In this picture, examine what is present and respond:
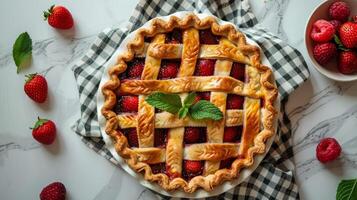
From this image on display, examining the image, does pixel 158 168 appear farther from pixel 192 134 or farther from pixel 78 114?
pixel 78 114

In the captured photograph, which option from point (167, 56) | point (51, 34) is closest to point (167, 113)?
point (167, 56)

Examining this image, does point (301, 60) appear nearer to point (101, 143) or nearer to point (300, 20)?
point (300, 20)

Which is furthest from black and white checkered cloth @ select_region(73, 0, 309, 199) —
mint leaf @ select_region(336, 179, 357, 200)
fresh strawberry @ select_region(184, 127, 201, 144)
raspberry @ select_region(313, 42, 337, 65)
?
fresh strawberry @ select_region(184, 127, 201, 144)

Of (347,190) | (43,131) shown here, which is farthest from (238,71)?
(43,131)

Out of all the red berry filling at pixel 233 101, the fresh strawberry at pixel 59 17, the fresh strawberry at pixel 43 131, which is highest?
the fresh strawberry at pixel 59 17

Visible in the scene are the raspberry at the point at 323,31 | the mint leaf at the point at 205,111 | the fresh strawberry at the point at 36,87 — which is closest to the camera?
the mint leaf at the point at 205,111

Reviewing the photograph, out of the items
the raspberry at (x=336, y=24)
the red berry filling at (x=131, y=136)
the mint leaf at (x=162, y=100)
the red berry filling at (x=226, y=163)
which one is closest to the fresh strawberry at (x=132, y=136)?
the red berry filling at (x=131, y=136)

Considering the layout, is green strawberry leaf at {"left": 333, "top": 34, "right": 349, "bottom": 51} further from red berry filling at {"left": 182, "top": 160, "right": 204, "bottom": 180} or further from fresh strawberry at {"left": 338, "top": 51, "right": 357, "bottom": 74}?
red berry filling at {"left": 182, "top": 160, "right": 204, "bottom": 180}

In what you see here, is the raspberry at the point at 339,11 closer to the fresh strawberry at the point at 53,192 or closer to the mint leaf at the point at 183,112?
the mint leaf at the point at 183,112
